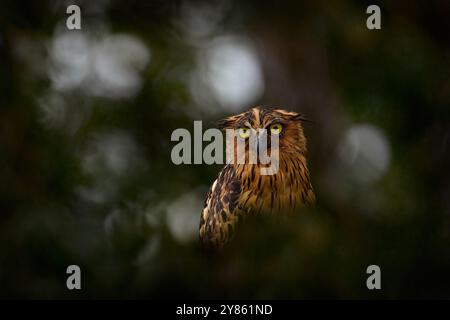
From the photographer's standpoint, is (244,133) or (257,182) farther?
(257,182)

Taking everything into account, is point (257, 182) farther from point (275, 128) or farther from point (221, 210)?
point (275, 128)

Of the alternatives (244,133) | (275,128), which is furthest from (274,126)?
(244,133)

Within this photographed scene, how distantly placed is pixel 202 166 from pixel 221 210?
21 cm

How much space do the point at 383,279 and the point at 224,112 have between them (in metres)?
1.09

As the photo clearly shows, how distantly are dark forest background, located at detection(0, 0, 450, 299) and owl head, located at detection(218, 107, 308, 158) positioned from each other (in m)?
0.17

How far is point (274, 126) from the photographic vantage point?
2232 mm

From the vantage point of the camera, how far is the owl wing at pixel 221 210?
2250mm

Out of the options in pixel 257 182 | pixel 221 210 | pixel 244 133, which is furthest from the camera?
pixel 257 182

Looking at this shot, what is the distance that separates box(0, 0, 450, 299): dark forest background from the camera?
6.09 feet

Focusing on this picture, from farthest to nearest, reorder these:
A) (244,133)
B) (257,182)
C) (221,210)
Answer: (257,182) → (221,210) → (244,133)

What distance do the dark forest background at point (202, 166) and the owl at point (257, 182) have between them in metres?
0.09

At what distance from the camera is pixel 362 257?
1.80 meters

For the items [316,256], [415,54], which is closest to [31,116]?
[316,256]

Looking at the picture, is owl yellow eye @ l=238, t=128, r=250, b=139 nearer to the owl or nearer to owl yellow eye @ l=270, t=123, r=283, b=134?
the owl
